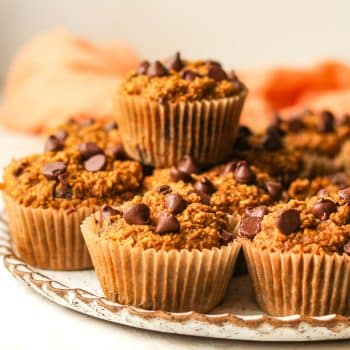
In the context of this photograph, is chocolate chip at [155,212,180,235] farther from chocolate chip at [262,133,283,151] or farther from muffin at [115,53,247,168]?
chocolate chip at [262,133,283,151]

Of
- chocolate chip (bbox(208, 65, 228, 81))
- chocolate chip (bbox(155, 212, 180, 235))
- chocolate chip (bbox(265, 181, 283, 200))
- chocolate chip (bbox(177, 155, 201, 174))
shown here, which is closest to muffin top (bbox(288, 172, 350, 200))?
chocolate chip (bbox(265, 181, 283, 200))

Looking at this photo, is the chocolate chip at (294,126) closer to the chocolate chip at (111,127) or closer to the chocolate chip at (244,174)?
the chocolate chip at (111,127)

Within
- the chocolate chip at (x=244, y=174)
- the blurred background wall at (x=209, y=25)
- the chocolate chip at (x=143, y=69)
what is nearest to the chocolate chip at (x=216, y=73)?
the chocolate chip at (x=143, y=69)

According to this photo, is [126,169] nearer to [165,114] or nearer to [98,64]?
[165,114]

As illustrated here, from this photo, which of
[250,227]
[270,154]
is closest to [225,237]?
[250,227]

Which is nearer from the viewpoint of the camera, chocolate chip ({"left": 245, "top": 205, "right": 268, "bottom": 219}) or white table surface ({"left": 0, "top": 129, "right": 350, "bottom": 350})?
white table surface ({"left": 0, "top": 129, "right": 350, "bottom": 350})

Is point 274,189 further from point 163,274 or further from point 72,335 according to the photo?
point 72,335

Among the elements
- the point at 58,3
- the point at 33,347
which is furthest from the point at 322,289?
the point at 58,3
